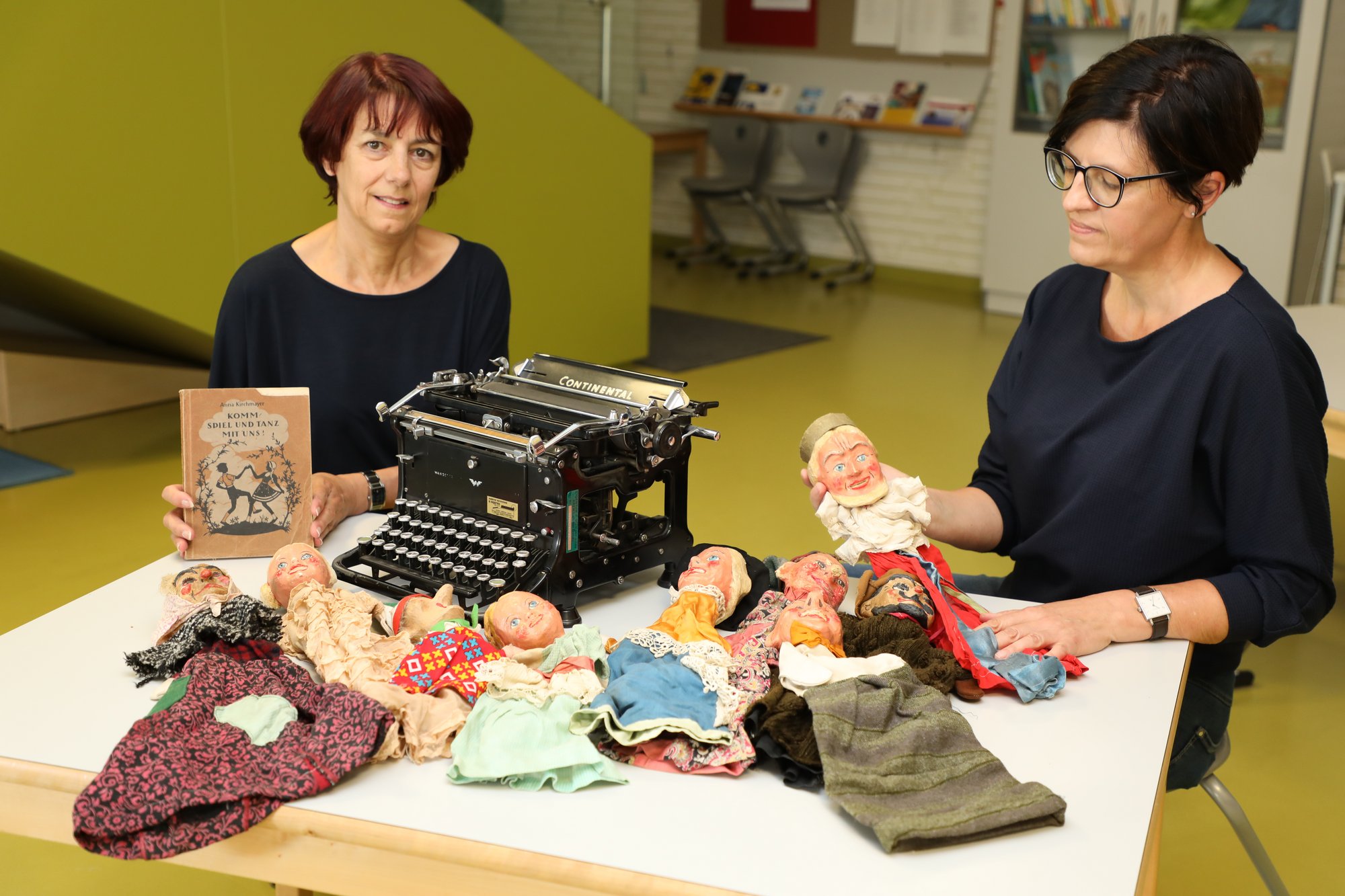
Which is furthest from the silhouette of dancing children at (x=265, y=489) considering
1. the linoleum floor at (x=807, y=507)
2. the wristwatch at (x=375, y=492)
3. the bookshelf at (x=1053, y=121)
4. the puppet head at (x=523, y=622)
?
the bookshelf at (x=1053, y=121)

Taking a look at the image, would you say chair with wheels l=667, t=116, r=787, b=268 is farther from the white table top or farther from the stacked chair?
the white table top

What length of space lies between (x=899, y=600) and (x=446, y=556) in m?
0.68

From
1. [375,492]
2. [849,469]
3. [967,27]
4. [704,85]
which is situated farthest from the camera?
[704,85]

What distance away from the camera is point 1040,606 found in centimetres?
177

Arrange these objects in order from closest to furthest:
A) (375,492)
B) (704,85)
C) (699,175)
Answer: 1. (375,492)
2. (704,85)
3. (699,175)

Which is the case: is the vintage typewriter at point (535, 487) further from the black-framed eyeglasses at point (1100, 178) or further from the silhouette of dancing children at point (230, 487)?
the black-framed eyeglasses at point (1100, 178)

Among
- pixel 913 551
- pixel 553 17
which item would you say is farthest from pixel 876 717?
pixel 553 17

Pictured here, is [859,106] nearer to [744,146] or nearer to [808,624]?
[744,146]

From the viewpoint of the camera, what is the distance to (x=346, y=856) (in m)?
1.30

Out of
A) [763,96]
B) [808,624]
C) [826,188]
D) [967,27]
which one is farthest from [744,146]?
[808,624]

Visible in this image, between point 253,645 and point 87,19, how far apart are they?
3.29 metres

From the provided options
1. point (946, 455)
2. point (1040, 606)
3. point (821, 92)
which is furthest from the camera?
point (821, 92)

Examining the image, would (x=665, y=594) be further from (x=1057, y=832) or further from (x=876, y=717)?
(x=1057, y=832)

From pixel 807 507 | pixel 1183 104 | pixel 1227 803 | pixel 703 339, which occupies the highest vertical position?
pixel 1183 104
